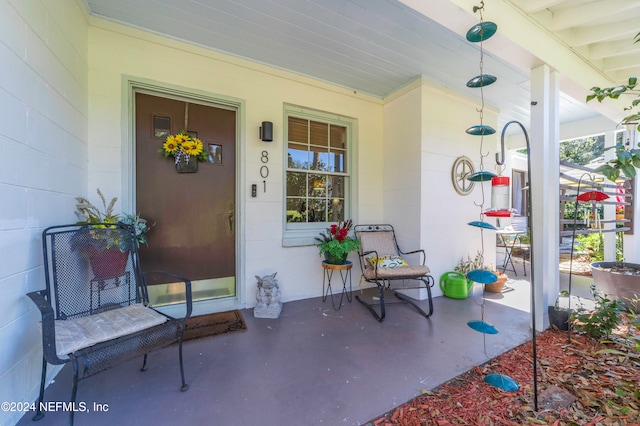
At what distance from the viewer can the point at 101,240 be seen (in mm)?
1864

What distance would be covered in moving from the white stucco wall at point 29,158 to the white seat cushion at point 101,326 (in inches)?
9.3

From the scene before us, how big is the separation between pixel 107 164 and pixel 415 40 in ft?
10.6

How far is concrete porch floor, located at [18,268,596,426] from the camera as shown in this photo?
4.69 feet

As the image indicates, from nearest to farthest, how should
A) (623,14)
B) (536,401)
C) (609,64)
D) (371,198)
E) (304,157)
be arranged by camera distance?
(536,401), (623,14), (609,64), (304,157), (371,198)

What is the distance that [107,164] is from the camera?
2.31m

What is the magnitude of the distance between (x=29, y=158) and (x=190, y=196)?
1.30 m

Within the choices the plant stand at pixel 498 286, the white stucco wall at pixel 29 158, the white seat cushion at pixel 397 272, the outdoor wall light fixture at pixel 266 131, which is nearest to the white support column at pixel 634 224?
the plant stand at pixel 498 286

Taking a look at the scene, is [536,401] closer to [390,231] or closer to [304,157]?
[390,231]

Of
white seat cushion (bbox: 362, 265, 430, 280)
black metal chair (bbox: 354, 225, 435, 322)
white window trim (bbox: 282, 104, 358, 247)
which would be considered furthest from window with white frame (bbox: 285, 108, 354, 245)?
white seat cushion (bbox: 362, 265, 430, 280)

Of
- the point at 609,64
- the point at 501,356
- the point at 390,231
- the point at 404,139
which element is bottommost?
the point at 501,356

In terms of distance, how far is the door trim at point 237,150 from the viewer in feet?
7.79

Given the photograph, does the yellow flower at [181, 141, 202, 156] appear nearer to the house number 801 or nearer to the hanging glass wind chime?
the house number 801

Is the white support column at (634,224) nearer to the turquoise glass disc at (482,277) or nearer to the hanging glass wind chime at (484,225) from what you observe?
the hanging glass wind chime at (484,225)

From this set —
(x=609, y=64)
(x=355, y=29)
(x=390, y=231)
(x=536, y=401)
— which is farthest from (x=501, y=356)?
(x=609, y=64)
